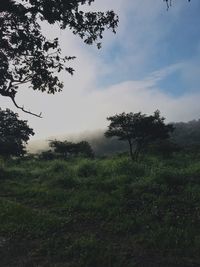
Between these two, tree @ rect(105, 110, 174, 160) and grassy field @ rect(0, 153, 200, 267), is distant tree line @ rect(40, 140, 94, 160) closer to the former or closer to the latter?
tree @ rect(105, 110, 174, 160)

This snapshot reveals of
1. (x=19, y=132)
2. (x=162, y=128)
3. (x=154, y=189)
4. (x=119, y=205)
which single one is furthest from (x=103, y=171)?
(x=19, y=132)

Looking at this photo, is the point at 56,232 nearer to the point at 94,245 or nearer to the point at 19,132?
the point at 94,245

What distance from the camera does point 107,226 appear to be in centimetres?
1112

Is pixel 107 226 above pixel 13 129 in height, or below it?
below

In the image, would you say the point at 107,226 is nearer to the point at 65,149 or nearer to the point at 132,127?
the point at 132,127

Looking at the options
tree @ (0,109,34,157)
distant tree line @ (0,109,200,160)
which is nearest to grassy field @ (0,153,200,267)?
distant tree line @ (0,109,200,160)

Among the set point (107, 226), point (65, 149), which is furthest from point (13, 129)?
point (107, 226)

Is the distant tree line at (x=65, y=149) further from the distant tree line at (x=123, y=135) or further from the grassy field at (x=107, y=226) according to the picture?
the grassy field at (x=107, y=226)

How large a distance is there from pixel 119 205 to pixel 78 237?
331cm

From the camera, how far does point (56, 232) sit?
1081 centimetres

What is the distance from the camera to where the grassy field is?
871 centimetres

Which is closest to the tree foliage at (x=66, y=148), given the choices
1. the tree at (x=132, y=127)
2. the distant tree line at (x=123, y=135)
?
the distant tree line at (x=123, y=135)

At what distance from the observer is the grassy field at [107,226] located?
8.71m

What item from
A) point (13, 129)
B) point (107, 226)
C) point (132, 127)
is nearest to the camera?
point (107, 226)
